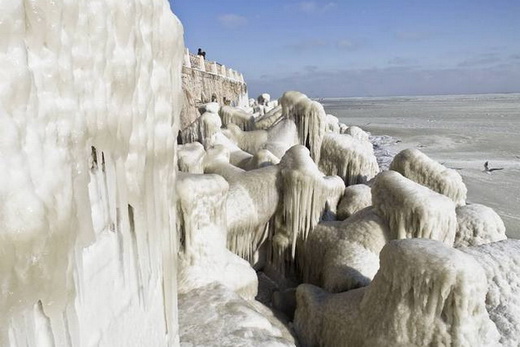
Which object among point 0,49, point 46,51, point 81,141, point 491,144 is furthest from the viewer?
point 491,144

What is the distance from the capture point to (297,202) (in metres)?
7.08

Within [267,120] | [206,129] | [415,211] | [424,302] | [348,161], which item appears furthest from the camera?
[267,120]

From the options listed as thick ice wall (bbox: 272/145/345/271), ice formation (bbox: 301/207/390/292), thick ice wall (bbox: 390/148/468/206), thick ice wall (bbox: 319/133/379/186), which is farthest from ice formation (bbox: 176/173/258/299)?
thick ice wall (bbox: 319/133/379/186)

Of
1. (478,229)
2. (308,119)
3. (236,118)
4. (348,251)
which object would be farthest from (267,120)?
(478,229)

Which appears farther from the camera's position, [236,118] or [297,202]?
[236,118]

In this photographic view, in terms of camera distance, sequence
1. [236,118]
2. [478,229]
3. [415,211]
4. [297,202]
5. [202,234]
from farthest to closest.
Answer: [236,118] < [297,202] < [478,229] < [415,211] < [202,234]

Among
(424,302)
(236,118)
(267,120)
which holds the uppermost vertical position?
(236,118)

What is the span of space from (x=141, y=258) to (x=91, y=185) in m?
0.73

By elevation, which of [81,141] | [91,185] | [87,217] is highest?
[81,141]

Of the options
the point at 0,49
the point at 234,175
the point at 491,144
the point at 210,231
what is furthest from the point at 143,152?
the point at 491,144

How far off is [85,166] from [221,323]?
111 inches

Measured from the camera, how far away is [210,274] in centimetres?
491

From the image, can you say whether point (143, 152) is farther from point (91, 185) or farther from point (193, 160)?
point (193, 160)

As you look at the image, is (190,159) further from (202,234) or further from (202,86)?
(202,86)
